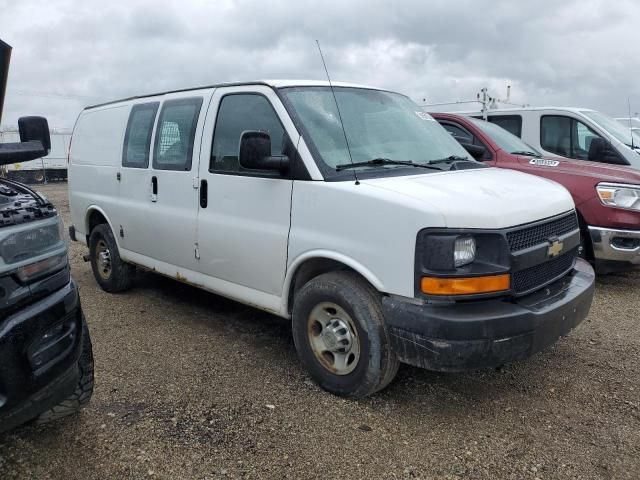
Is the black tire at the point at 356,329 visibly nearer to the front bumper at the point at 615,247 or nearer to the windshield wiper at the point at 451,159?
the windshield wiper at the point at 451,159

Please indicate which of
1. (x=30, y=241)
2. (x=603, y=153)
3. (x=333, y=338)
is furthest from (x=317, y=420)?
(x=603, y=153)

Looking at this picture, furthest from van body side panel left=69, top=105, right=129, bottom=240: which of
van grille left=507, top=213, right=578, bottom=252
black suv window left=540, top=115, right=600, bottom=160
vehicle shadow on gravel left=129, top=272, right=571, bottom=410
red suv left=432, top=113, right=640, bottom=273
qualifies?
black suv window left=540, top=115, right=600, bottom=160

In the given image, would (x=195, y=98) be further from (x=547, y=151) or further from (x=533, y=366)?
(x=547, y=151)

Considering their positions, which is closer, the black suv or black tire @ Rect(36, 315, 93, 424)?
the black suv

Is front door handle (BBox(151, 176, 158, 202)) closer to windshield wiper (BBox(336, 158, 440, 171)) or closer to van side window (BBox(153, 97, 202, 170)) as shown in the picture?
van side window (BBox(153, 97, 202, 170))

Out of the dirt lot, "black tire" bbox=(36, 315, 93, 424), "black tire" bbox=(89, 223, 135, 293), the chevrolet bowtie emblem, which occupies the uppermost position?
the chevrolet bowtie emblem

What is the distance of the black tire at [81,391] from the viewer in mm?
2771

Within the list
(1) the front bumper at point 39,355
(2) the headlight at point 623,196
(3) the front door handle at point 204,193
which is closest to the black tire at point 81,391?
(1) the front bumper at point 39,355

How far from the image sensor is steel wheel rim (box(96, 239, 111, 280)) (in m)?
5.72

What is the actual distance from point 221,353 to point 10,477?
66.0 inches

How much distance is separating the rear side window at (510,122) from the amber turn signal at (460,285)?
5.60 metres

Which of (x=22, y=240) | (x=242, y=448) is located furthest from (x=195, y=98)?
(x=242, y=448)

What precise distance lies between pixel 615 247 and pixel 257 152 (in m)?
3.87

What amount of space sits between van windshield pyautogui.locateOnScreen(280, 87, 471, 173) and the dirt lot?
1475mm
